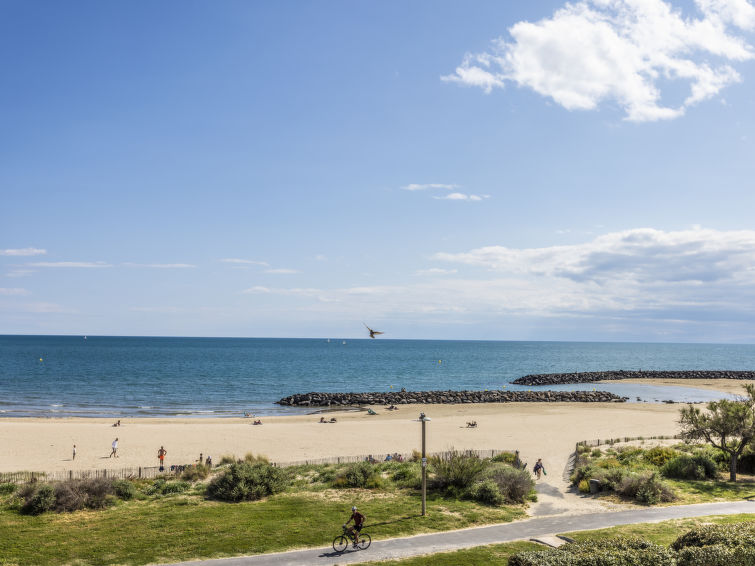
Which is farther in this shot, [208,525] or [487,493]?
[487,493]

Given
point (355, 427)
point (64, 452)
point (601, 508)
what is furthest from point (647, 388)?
point (64, 452)

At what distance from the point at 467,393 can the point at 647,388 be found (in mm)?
39023

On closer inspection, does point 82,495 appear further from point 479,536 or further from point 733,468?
point 733,468

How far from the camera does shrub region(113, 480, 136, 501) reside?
23.2 m

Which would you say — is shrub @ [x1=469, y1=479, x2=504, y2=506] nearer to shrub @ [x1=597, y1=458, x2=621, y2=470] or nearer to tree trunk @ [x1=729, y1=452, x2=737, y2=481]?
shrub @ [x1=597, y1=458, x2=621, y2=470]

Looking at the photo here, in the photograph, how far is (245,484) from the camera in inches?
924

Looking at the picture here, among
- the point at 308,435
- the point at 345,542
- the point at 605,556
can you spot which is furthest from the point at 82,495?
the point at 308,435

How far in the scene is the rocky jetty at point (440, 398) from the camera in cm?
7444

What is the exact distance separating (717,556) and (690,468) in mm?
17490

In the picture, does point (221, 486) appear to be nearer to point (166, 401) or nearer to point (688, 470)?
point (688, 470)

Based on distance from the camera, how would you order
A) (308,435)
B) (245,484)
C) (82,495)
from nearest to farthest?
(82,495) < (245,484) < (308,435)

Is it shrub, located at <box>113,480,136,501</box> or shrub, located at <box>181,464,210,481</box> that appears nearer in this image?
shrub, located at <box>113,480,136,501</box>

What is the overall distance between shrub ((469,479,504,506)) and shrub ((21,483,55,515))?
17.1m

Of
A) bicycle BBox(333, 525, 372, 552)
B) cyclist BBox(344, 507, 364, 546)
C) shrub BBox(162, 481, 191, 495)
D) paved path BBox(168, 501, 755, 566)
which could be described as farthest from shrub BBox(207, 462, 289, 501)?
cyclist BBox(344, 507, 364, 546)
